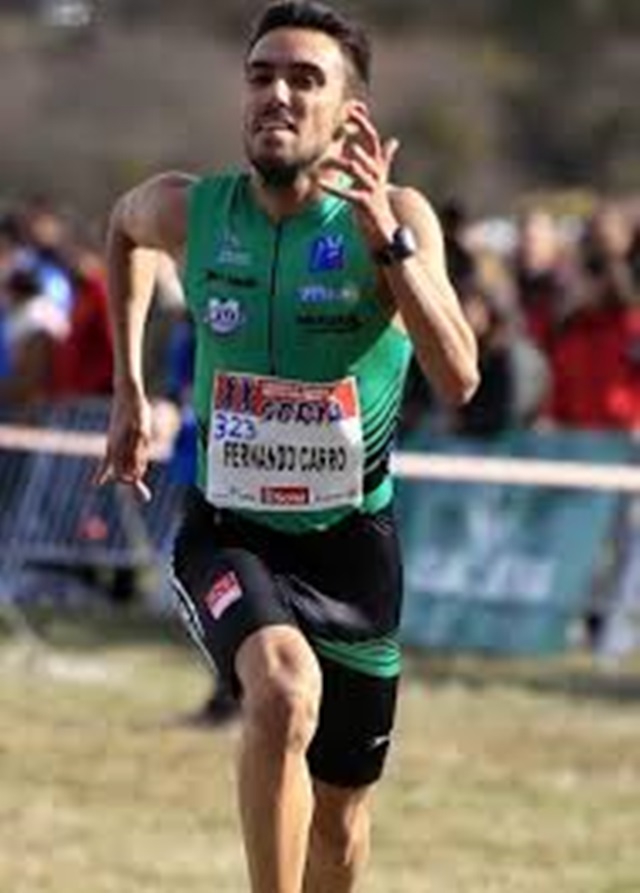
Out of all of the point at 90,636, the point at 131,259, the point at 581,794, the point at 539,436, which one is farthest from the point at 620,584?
the point at 131,259

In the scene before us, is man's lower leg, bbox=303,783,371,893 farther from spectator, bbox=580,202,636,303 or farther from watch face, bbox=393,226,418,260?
spectator, bbox=580,202,636,303

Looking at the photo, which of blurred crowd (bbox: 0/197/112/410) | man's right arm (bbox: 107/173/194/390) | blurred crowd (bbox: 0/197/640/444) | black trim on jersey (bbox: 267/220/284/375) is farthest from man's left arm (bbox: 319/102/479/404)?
blurred crowd (bbox: 0/197/112/410)

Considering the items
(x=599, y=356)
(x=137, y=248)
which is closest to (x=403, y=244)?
(x=137, y=248)

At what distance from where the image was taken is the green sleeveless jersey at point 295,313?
674cm

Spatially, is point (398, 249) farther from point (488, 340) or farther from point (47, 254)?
point (47, 254)

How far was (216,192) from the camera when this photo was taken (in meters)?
6.97

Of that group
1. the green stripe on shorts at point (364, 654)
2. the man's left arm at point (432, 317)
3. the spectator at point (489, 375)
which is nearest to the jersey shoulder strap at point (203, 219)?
the man's left arm at point (432, 317)

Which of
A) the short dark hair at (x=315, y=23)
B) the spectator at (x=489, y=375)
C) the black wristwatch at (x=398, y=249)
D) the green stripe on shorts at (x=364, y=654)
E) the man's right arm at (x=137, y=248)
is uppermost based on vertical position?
the short dark hair at (x=315, y=23)

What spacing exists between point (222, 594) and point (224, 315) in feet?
2.04

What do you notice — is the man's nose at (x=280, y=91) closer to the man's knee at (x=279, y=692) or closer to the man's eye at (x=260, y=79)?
the man's eye at (x=260, y=79)

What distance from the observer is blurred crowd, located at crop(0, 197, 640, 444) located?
1365 centimetres

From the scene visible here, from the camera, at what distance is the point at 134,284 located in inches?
292

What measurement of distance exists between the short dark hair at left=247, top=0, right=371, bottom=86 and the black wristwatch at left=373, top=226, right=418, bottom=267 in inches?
22.2

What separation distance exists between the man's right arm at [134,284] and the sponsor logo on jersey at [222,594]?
1.86ft
